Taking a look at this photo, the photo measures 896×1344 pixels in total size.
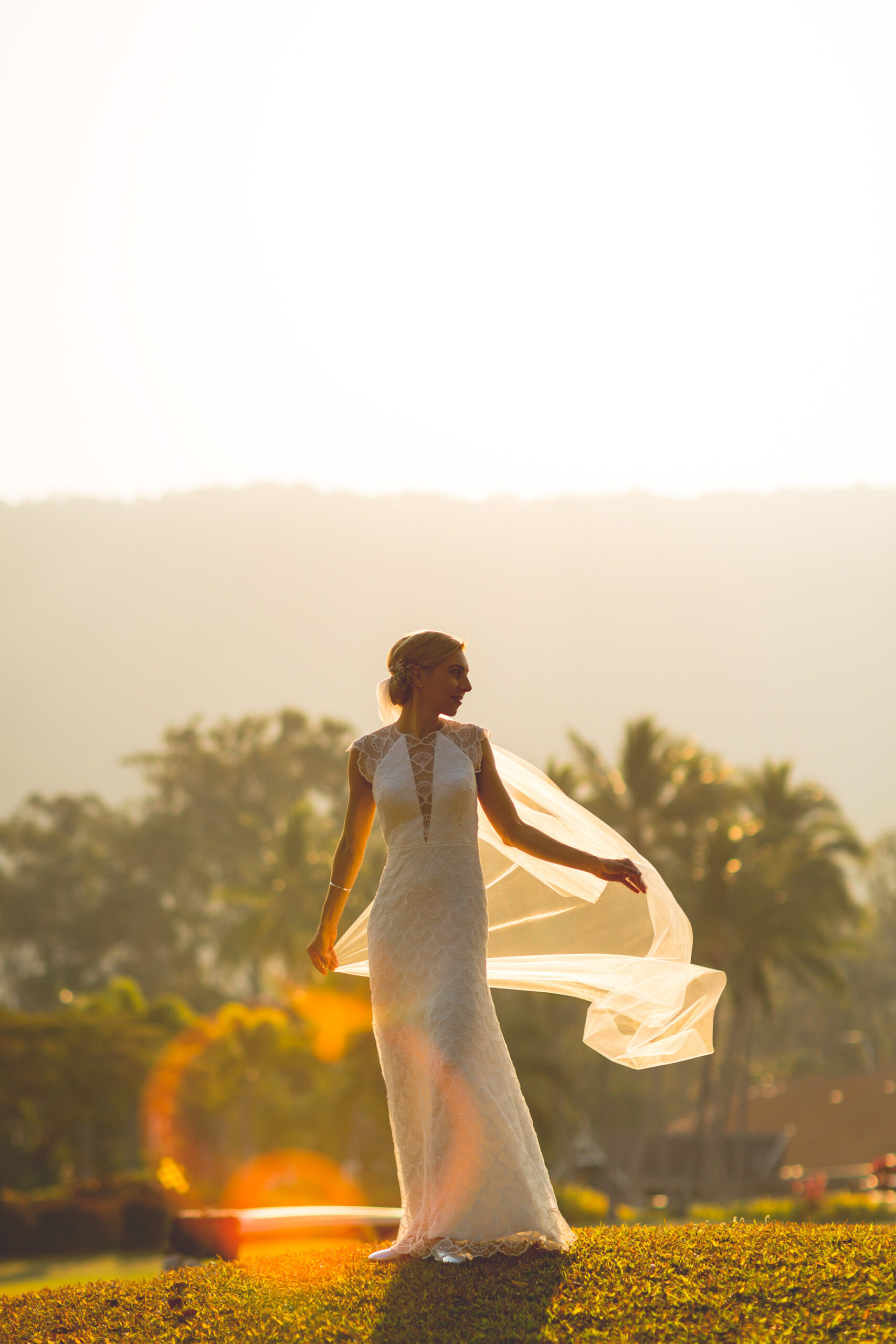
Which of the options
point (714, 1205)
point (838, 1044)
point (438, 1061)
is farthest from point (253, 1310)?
point (838, 1044)

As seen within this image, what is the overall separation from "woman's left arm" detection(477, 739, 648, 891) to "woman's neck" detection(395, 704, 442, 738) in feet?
0.86

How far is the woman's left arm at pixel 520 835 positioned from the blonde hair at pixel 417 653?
48cm

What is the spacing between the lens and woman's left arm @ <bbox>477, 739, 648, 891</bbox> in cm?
649

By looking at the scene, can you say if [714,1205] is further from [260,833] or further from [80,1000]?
[260,833]

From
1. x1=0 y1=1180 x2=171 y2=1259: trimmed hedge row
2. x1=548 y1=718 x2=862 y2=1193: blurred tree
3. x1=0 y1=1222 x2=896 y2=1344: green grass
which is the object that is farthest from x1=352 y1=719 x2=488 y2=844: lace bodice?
x1=548 y1=718 x2=862 y2=1193: blurred tree

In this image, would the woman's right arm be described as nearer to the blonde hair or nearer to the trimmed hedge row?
the blonde hair

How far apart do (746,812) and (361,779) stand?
46014 millimetres

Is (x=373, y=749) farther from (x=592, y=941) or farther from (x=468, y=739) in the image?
(x=592, y=941)

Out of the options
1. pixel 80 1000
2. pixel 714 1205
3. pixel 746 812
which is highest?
pixel 746 812

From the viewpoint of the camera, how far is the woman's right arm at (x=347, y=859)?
22.0ft

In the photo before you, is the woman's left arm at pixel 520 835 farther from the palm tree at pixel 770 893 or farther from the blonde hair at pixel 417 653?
the palm tree at pixel 770 893

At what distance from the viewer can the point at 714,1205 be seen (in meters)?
41.1

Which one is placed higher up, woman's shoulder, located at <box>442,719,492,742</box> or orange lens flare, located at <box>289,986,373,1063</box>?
woman's shoulder, located at <box>442,719,492,742</box>

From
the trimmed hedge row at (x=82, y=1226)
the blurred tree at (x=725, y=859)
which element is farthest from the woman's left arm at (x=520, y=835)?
the blurred tree at (x=725, y=859)
